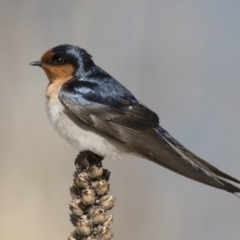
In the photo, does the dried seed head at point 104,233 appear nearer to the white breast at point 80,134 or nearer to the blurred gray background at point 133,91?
the white breast at point 80,134

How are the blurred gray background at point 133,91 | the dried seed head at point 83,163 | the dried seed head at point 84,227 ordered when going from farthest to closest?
the blurred gray background at point 133,91 → the dried seed head at point 83,163 → the dried seed head at point 84,227

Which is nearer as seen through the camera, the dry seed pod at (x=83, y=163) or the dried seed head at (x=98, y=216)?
the dried seed head at (x=98, y=216)

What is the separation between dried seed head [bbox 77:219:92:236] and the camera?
0.73 m

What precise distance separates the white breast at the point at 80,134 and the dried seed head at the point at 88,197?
0.23 m

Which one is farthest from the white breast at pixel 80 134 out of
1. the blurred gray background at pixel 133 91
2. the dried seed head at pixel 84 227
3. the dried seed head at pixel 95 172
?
the blurred gray background at pixel 133 91

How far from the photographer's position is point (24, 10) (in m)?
1.53

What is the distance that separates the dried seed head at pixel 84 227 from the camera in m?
0.73

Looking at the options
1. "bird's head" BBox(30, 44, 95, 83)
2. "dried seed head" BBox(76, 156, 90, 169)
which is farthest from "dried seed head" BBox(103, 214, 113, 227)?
"bird's head" BBox(30, 44, 95, 83)

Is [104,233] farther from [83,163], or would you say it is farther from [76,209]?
[83,163]

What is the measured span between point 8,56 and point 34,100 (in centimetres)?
16

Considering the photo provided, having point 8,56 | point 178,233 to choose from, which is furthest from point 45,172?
point 178,233

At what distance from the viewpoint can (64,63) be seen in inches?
40.1

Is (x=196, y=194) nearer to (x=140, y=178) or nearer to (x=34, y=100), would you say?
(x=140, y=178)

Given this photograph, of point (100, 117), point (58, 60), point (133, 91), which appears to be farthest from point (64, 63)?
point (133, 91)
